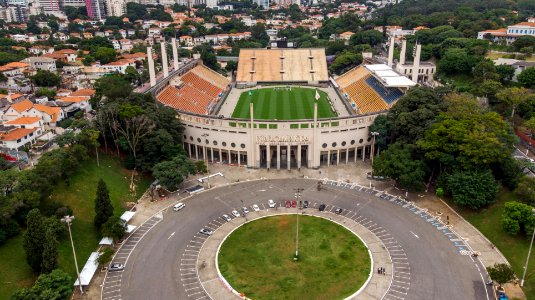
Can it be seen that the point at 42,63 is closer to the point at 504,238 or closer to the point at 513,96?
the point at 513,96

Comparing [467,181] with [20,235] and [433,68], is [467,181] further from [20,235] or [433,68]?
[433,68]

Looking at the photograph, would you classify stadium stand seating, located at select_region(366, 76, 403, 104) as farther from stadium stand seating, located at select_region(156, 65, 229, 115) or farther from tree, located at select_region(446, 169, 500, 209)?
stadium stand seating, located at select_region(156, 65, 229, 115)

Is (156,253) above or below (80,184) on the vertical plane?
below

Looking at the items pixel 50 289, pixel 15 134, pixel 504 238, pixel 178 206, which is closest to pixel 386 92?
pixel 504 238

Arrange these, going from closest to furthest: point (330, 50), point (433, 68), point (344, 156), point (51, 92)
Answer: point (344, 156) < point (51, 92) < point (433, 68) < point (330, 50)

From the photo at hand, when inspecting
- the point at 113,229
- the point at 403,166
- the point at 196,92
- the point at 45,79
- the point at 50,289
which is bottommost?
the point at 113,229

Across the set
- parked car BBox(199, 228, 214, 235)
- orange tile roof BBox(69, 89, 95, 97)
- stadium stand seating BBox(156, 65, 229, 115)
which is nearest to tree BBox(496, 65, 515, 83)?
stadium stand seating BBox(156, 65, 229, 115)

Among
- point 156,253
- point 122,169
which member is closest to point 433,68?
point 122,169
